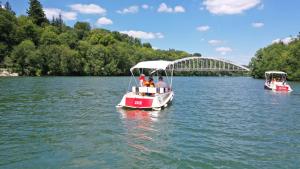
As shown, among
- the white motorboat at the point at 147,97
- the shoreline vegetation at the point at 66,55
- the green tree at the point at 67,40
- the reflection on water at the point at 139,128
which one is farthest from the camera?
the green tree at the point at 67,40

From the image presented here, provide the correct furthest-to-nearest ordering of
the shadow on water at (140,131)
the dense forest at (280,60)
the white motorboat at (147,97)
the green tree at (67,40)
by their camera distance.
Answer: the green tree at (67,40) → the dense forest at (280,60) → the white motorboat at (147,97) → the shadow on water at (140,131)

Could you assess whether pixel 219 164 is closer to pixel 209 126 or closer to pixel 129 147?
Answer: pixel 129 147

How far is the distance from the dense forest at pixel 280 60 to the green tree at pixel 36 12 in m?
98.8

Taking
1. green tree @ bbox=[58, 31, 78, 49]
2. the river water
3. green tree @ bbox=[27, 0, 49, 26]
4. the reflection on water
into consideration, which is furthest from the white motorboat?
green tree @ bbox=[27, 0, 49, 26]

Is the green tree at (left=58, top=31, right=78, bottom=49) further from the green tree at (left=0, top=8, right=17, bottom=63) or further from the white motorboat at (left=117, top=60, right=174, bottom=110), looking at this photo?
the white motorboat at (left=117, top=60, right=174, bottom=110)

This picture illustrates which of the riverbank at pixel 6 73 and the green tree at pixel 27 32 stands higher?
the green tree at pixel 27 32

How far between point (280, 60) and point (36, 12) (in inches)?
4440

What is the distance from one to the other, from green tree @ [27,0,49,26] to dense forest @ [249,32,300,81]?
98804 mm

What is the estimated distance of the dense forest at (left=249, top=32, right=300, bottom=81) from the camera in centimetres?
10575

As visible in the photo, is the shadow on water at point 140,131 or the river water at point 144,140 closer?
the river water at point 144,140

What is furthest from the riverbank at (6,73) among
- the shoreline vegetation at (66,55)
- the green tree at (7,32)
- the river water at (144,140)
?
the river water at (144,140)

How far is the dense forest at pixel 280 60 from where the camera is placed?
347 ft

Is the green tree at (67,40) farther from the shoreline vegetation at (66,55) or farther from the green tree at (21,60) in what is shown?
the green tree at (21,60)

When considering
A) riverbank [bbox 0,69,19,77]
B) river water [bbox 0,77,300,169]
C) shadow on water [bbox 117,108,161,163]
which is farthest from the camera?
riverbank [bbox 0,69,19,77]
